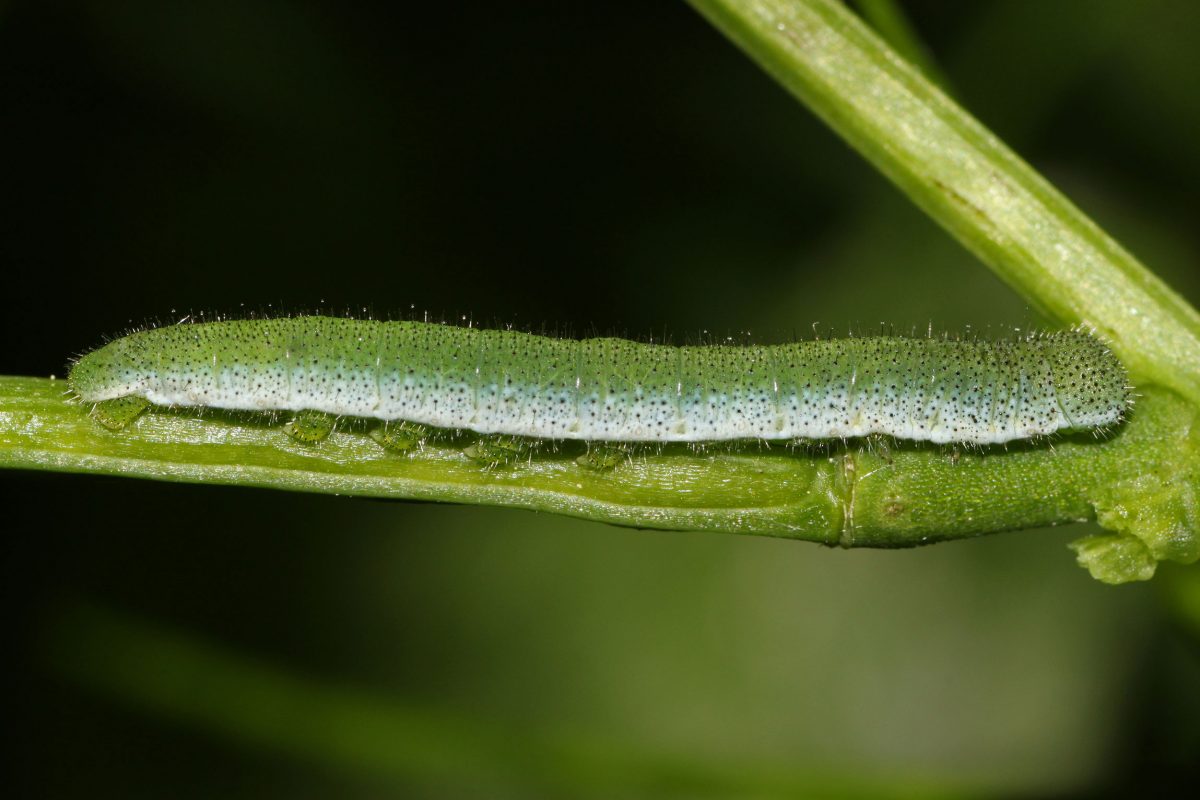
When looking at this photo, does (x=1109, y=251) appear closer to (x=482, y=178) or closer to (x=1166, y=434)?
(x=1166, y=434)

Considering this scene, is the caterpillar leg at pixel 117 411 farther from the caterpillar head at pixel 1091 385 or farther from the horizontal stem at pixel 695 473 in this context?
the caterpillar head at pixel 1091 385

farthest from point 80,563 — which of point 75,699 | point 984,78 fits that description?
point 984,78

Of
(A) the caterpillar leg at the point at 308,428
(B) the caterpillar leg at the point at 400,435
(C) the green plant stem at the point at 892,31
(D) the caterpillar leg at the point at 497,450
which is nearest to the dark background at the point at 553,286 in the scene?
(B) the caterpillar leg at the point at 400,435

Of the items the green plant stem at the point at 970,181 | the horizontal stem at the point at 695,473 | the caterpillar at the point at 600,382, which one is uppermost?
the green plant stem at the point at 970,181

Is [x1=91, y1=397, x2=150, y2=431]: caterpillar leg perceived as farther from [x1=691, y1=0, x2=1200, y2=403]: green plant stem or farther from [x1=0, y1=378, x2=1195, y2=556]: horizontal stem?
[x1=691, y1=0, x2=1200, y2=403]: green plant stem

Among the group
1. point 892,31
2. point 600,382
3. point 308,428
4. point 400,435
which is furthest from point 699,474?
point 892,31

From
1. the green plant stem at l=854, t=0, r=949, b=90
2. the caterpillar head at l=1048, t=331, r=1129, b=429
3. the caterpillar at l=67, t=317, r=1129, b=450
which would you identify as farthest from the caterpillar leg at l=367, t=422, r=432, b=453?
the caterpillar head at l=1048, t=331, r=1129, b=429
